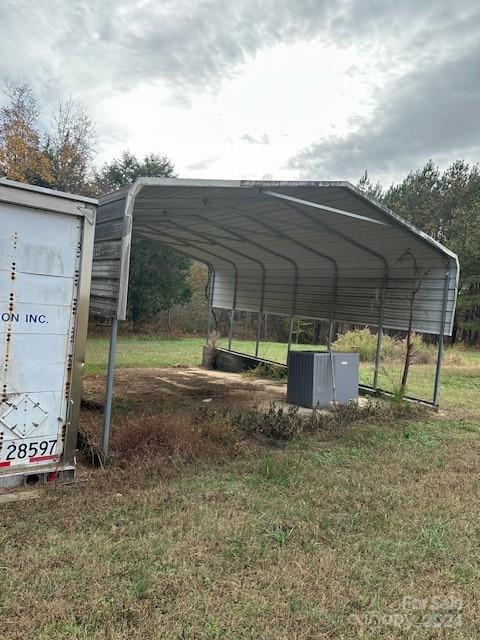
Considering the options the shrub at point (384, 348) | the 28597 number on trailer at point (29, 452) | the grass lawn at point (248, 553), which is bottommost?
the grass lawn at point (248, 553)

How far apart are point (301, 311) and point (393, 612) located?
8.57m

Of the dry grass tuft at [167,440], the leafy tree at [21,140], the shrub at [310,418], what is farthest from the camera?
the leafy tree at [21,140]

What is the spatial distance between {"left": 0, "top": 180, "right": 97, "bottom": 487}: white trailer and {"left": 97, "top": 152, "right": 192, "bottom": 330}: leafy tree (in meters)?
17.9

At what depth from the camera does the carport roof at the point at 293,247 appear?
4.93 metres

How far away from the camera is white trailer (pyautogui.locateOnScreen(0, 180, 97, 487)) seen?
11.7 feet

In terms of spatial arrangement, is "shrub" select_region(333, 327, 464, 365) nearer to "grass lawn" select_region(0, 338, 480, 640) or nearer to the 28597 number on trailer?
"grass lawn" select_region(0, 338, 480, 640)

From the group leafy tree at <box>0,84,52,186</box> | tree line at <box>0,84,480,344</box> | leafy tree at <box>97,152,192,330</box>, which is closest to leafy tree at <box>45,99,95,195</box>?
tree line at <box>0,84,480,344</box>

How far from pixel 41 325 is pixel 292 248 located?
6673mm

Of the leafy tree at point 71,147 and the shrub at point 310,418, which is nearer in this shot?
the shrub at point 310,418

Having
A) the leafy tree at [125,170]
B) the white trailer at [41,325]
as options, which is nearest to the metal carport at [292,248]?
the white trailer at [41,325]

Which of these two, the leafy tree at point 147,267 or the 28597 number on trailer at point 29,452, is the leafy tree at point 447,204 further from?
the 28597 number on trailer at point 29,452

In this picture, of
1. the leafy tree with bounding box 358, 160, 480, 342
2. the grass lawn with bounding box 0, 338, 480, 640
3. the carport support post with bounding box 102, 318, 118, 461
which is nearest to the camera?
the grass lawn with bounding box 0, 338, 480, 640

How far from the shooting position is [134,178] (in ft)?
67.6

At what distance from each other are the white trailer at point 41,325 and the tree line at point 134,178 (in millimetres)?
14762
